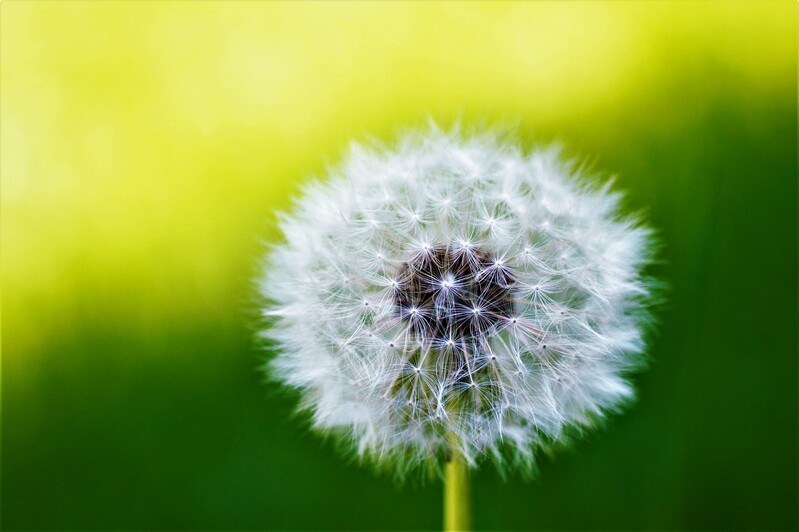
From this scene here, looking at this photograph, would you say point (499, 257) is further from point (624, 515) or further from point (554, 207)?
point (624, 515)

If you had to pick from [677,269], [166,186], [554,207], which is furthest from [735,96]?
[166,186]

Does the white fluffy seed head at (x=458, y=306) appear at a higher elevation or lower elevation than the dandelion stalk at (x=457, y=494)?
higher

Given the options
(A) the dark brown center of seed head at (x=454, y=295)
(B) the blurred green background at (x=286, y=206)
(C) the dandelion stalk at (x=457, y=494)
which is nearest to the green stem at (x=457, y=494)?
(C) the dandelion stalk at (x=457, y=494)

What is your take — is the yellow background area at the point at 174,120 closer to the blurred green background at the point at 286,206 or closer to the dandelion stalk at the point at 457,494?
the blurred green background at the point at 286,206

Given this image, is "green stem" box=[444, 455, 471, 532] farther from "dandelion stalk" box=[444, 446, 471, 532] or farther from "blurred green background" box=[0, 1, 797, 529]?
"blurred green background" box=[0, 1, 797, 529]

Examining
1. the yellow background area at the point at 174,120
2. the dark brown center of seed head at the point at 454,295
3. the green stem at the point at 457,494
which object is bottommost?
the green stem at the point at 457,494

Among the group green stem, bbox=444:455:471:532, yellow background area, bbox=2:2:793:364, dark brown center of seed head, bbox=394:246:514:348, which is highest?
yellow background area, bbox=2:2:793:364

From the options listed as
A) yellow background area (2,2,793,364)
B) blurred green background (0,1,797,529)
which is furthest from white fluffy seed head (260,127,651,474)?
yellow background area (2,2,793,364)
